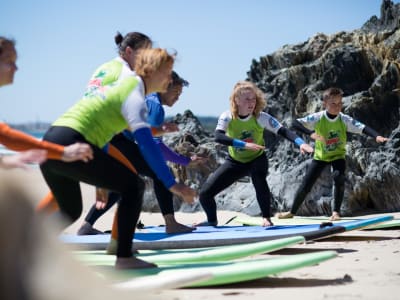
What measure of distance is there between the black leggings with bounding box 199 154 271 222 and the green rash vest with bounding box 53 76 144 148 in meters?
3.13

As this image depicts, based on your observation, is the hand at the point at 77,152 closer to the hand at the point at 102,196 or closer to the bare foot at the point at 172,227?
the hand at the point at 102,196

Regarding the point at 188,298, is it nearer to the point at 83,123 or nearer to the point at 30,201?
the point at 83,123

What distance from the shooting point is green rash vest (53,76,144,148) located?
155 inches

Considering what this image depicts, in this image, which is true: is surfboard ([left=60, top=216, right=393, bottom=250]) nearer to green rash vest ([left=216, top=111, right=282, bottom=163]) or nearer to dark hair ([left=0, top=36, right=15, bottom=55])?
green rash vest ([left=216, top=111, right=282, bottom=163])

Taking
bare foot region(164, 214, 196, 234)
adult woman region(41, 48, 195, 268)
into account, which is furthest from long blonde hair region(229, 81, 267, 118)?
adult woman region(41, 48, 195, 268)

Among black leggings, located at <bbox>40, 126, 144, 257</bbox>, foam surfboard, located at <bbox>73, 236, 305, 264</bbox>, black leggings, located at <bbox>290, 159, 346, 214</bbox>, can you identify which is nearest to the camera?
black leggings, located at <bbox>40, 126, 144, 257</bbox>

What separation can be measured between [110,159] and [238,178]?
11.5ft

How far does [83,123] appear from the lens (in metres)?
3.92

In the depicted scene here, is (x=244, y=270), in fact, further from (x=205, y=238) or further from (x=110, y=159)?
(x=205, y=238)

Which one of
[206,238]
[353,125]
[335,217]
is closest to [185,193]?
[206,238]

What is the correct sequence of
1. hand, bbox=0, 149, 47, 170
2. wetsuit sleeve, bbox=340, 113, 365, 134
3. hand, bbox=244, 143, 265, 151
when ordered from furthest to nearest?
wetsuit sleeve, bbox=340, 113, 365, 134 < hand, bbox=244, 143, 265, 151 < hand, bbox=0, 149, 47, 170

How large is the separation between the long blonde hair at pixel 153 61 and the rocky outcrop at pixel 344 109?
18.3 ft

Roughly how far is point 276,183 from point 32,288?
878 cm

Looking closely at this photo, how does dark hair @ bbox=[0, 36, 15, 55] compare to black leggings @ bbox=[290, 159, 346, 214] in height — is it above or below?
above
